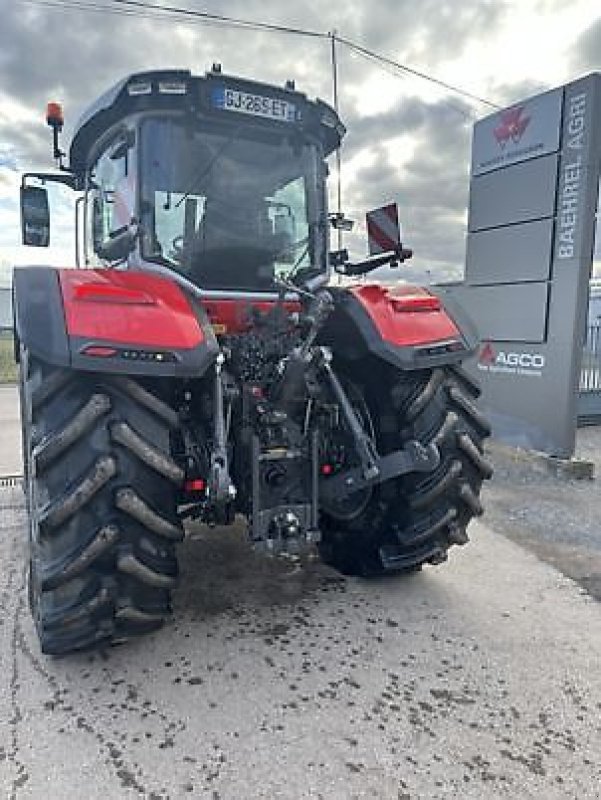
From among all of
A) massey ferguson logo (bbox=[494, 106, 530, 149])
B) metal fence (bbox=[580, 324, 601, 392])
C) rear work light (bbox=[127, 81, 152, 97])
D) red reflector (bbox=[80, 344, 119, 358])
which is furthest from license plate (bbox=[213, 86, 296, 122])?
metal fence (bbox=[580, 324, 601, 392])

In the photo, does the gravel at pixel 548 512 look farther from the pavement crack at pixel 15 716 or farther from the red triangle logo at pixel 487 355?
the pavement crack at pixel 15 716

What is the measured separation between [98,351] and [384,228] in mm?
1699

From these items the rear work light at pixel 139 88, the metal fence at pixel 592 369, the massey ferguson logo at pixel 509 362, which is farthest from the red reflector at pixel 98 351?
the metal fence at pixel 592 369

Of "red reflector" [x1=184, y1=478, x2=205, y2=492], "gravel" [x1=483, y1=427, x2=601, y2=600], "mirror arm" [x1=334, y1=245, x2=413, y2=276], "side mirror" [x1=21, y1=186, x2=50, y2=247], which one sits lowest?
"gravel" [x1=483, y1=427, x2=601, y2=600]

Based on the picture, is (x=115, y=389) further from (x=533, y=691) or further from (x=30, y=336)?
(x=533, y=691)

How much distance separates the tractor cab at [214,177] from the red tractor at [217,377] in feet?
0.03

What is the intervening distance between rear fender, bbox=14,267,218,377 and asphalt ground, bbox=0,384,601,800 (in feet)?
4.14

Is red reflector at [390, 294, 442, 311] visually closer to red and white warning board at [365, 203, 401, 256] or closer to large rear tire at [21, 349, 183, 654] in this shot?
red and white warning board at [365, 203, 401, 256]

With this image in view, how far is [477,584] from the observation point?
11.0 ft

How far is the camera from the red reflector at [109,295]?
7.70ft

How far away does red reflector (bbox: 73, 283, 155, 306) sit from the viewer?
235 centimetres

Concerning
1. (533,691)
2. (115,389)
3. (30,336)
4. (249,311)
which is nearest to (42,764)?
(115,389)

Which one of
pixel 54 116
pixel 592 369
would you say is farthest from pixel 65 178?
pixel 592 369

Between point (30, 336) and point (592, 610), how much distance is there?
301cm
